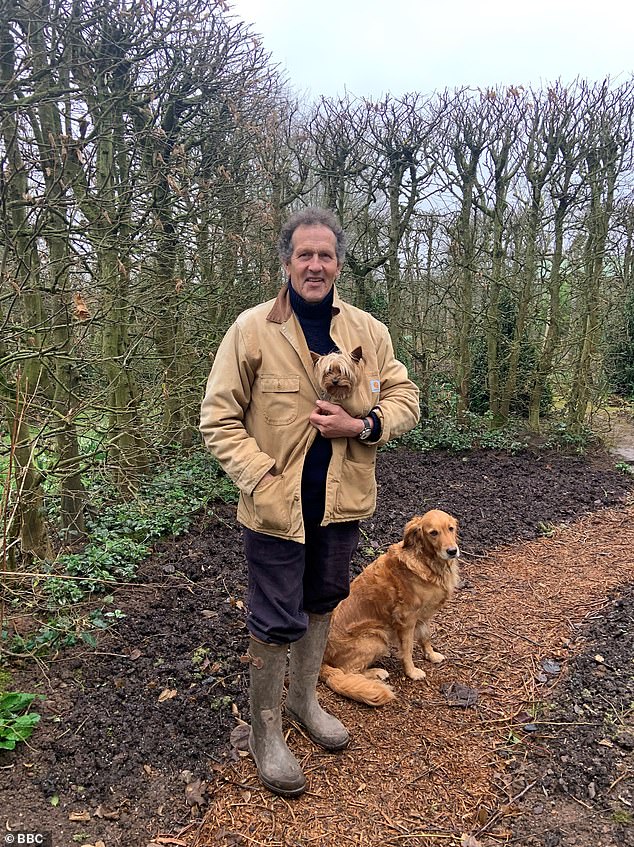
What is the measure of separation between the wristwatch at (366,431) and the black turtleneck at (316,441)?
0.47 feet

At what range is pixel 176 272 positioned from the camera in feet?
21.0

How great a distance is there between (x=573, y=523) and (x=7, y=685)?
5.52 m

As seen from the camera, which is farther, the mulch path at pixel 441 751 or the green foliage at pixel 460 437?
the green foliage at pixel 460 437

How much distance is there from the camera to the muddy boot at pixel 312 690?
111 inches

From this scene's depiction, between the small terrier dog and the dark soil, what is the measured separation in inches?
73.9

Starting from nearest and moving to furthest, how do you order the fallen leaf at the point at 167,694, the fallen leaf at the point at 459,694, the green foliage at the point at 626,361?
the fallen leaf at the point at 167,694, the fallen leaf at the point at 459,694, the green foliage at the point at 626,361

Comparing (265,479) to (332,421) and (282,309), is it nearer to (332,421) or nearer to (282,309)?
(332,421)

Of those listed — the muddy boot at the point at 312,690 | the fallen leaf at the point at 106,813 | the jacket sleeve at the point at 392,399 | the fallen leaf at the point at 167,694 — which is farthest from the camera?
the fallen leaf at the point at 167,694

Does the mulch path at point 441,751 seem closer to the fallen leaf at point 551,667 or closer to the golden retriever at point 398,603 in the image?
the fallen leaf at point 551,667

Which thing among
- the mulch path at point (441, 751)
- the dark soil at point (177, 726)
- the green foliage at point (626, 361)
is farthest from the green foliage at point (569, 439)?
the dark soil at point (177, 726)

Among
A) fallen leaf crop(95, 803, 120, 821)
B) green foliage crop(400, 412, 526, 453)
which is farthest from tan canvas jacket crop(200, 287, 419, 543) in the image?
green foliage crop(400, 412, 526, 453)

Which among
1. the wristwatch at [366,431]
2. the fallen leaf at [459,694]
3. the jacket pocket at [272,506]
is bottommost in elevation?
the fallen leaf at [459,694]

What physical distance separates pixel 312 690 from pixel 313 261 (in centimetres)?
213

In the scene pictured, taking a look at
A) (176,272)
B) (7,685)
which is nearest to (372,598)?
(7,685)
